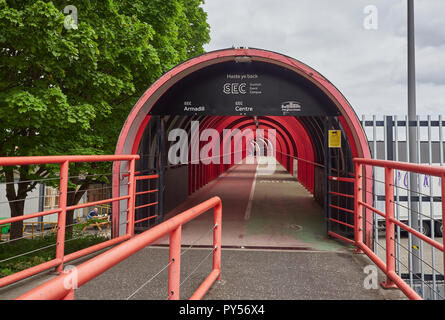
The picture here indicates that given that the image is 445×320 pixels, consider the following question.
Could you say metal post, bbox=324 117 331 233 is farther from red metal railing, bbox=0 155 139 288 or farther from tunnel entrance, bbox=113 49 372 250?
red metal railing, bbox=0 155 139 288

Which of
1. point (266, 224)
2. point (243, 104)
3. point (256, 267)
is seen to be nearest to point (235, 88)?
point (243, 104)

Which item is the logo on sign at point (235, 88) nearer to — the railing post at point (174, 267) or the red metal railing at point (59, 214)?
the red metal railing at point (59, 214)

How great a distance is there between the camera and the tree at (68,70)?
23.8 ft

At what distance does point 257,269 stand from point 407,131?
571 centimetres

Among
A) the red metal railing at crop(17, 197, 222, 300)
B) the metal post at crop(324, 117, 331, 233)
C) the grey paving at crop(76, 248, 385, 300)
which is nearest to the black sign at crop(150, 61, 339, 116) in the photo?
the metal post at crop(324, 117, 331, 233)

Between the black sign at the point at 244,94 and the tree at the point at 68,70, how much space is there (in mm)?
2891

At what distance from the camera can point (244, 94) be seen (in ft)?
23.4

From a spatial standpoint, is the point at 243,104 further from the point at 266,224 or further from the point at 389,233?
the point at 389,233

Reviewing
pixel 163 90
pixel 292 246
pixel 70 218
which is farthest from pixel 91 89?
pixel 292 246

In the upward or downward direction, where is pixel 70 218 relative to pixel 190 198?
downward

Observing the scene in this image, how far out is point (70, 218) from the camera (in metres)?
12.2

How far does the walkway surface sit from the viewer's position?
12.4 feet

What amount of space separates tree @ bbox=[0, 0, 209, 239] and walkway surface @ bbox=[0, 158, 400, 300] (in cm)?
322
